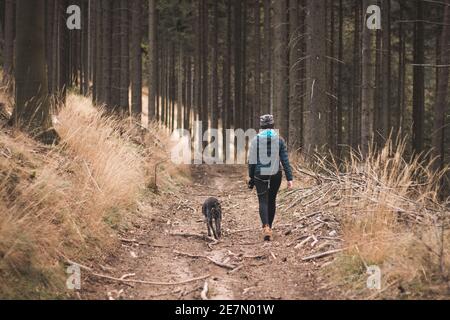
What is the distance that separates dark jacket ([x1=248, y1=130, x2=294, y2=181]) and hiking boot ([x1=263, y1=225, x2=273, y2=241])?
2.94 feet

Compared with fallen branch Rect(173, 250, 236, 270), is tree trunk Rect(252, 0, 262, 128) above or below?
above

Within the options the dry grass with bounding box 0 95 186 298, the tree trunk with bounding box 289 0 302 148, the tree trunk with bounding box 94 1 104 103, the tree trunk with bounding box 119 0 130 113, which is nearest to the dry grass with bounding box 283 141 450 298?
the dry grass with bounding box 0 95 186 298

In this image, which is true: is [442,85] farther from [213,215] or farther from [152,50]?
[152,50]

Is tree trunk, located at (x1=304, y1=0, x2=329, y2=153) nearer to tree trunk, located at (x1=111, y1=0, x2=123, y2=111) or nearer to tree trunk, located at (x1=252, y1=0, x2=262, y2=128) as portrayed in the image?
tree trunk, located at (x1=111, y1=0, x2=123, y2=111)

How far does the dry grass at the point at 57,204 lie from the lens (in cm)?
482

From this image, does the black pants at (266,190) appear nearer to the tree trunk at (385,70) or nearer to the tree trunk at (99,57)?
the tree trunk at (99,57)

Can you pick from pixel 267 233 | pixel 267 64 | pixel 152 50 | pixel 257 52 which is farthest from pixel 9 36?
pixel 267 233

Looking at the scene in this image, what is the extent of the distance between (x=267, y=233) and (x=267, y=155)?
4.29ft

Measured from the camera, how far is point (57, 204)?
19.6 feet

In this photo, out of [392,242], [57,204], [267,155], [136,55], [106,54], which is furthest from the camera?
[136,55]

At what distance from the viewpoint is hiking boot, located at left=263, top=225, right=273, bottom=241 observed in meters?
7.75

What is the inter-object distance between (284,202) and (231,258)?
3.82m

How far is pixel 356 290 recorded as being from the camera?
16.6 feet

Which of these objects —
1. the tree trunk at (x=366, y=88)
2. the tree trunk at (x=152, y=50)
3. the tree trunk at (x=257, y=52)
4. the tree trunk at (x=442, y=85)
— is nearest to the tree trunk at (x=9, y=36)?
the tree trunk at (x=152, y=50)
